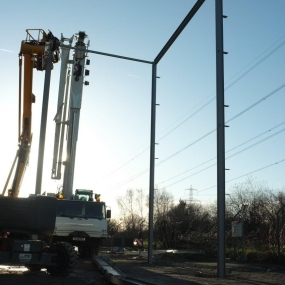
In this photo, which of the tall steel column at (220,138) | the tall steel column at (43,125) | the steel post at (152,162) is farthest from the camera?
the steel post at (152,162)

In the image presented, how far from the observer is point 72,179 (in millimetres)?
22453

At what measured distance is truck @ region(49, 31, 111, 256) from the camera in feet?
68.3

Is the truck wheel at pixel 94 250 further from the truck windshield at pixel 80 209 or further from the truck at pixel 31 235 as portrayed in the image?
the truck at pixel 31 235

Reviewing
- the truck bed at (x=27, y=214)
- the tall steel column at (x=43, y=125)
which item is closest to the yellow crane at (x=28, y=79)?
the tall steel column at (x=43, y=125)

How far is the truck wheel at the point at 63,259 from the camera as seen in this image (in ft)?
39.9

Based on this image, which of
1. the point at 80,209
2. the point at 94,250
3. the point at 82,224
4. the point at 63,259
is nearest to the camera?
the point at 63,259

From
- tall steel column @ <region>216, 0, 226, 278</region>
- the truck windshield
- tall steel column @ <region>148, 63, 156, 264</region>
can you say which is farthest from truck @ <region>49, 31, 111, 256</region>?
tall steel column @ <region>216, 0, 226, 278</region>

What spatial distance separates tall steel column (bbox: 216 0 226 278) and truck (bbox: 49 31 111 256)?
772cm

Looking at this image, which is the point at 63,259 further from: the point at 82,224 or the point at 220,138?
the point at 82,224

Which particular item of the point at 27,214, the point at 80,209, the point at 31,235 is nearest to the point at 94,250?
the point at 80,209

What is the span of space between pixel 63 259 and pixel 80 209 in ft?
29.5

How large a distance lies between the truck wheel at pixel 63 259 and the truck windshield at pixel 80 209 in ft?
27.2

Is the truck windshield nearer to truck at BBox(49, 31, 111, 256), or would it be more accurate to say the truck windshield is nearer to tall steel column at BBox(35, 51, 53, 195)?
truck at BBox(49, 31, 111, 256)

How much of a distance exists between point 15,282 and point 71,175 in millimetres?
12126
